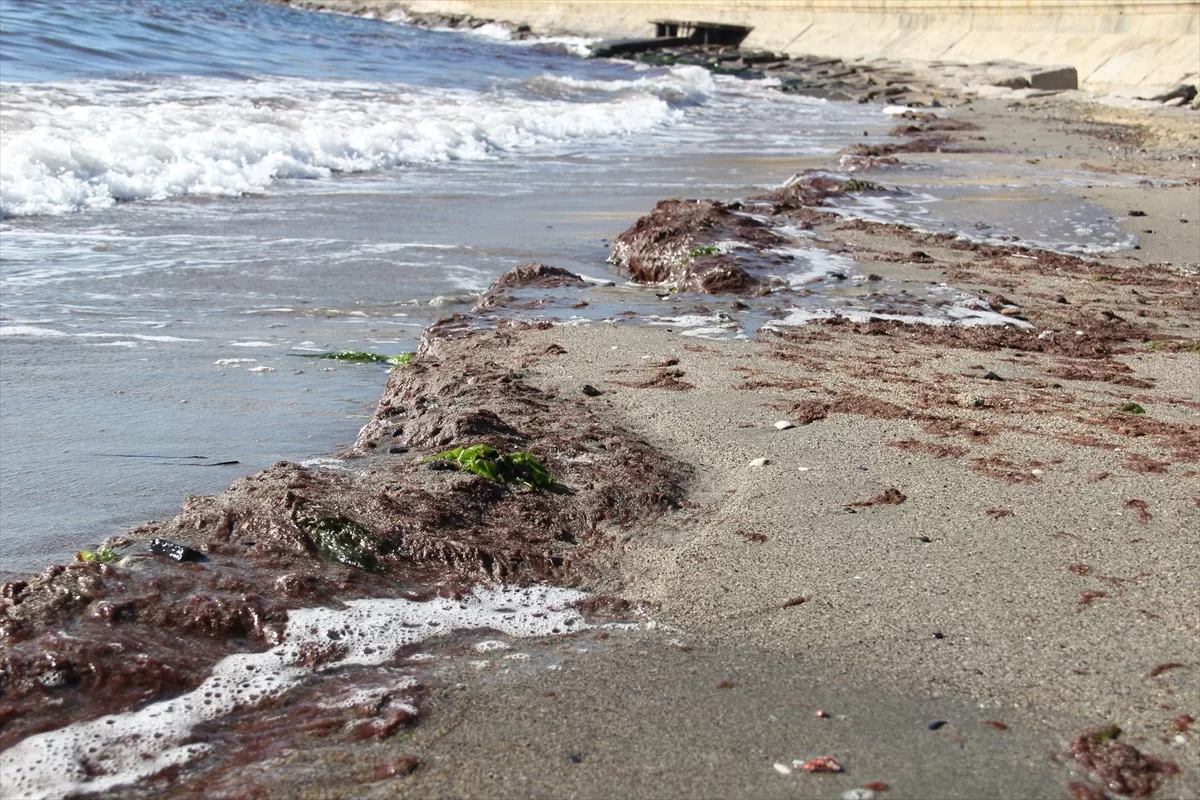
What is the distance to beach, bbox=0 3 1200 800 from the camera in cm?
239

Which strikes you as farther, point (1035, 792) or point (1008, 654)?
point (1008, 654)

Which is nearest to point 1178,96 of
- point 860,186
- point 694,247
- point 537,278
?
point 860,186

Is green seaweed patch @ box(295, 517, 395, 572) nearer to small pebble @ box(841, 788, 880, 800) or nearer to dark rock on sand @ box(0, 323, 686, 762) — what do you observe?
dark rock on sand @ box(0, 323, 686, 762)

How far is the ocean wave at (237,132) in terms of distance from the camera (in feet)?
35.2

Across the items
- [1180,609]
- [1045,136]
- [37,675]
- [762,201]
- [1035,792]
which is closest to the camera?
[1035,792]

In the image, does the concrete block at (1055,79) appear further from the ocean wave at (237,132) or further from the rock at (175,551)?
the rock at (175,551)

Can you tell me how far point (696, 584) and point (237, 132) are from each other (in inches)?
452

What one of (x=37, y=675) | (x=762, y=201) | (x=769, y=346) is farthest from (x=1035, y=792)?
(x=762, y=201)

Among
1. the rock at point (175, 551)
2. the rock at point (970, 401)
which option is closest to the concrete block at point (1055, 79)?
the rock at point (970, 401)

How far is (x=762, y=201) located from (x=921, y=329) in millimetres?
4374

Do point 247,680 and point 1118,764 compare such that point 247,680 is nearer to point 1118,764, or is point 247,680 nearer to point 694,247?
point 1118,764

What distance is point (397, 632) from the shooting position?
2941mm

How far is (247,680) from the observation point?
8.80 feet

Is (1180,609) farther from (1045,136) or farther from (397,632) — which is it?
(1045,136)
